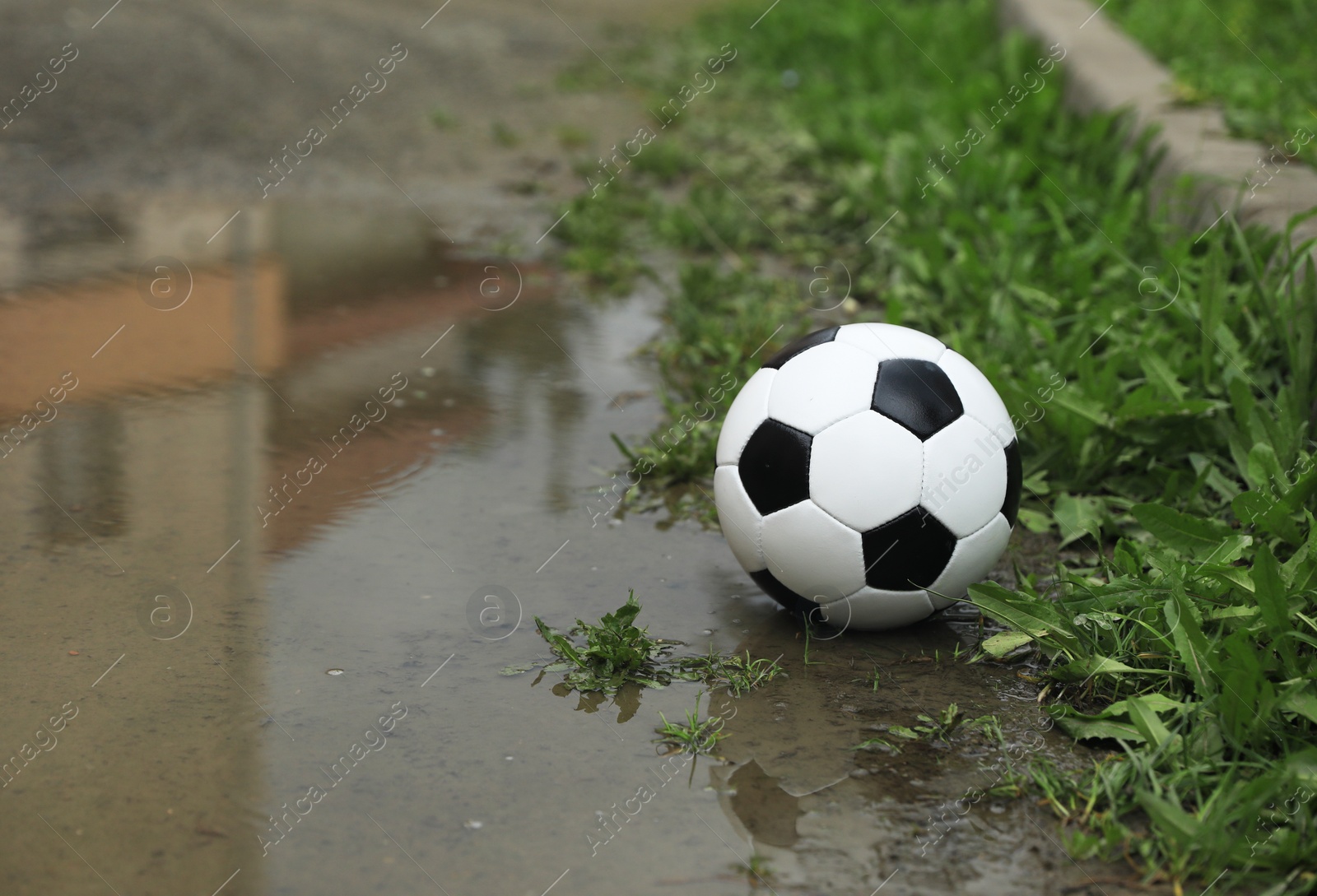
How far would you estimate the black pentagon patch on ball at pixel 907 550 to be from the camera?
2.70m

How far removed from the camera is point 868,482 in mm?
2693

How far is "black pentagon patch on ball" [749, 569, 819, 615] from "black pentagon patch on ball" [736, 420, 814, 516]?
0.61ft

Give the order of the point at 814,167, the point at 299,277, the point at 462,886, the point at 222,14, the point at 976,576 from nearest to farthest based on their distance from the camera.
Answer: the point at 462,886
the point at 976,576
the point at 299,277
the point at 814,167
the point at 222,14

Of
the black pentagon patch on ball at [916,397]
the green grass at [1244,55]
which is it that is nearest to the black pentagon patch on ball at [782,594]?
the black pentagon patch on ball at [916,397]

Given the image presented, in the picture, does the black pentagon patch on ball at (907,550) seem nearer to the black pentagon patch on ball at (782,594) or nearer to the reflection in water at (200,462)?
the black pentagon patch on ball at (782,594)

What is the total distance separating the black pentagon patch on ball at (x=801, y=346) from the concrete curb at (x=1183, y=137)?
1.91m

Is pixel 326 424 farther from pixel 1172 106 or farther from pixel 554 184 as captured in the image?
pixel 1172 106

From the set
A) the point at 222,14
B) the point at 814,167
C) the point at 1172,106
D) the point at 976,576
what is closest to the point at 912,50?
the point at 814,167

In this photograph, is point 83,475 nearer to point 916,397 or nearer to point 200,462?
point 200,462

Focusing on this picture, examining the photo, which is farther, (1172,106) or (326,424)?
(1172,106)

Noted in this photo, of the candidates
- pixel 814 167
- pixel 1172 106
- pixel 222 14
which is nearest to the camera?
pixel 1172 106

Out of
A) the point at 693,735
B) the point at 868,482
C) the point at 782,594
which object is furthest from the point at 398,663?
the point at 868,482

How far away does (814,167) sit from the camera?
6.90 metres

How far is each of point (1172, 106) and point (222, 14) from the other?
258 inches
